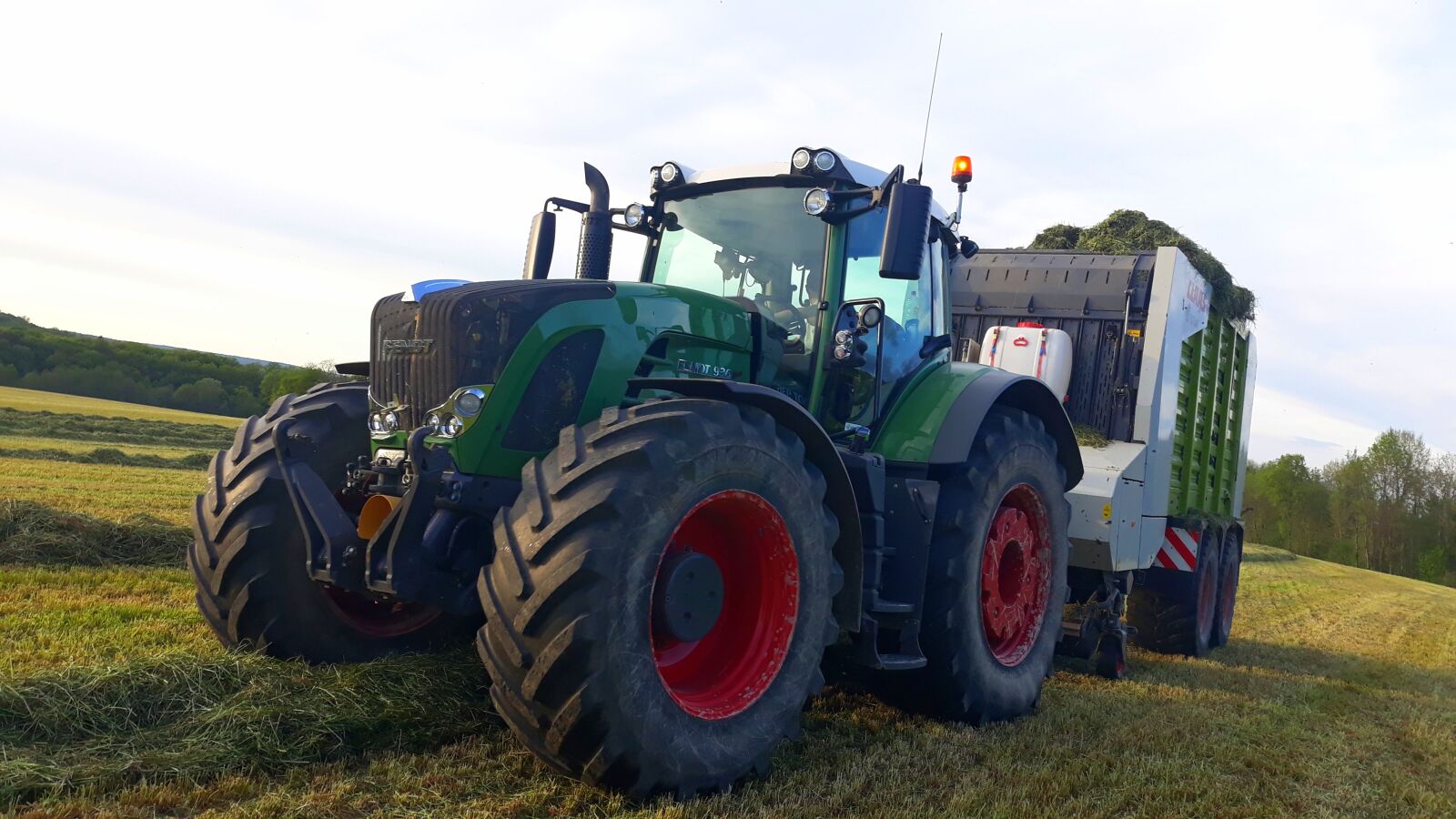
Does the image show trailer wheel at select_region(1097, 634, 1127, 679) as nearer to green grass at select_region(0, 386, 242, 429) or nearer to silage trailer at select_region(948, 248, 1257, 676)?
silage trailer at select_region(948, 248, 1257, 676)

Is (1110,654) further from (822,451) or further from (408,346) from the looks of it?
(408,346)

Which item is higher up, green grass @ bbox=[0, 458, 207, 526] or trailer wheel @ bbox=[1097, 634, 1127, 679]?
trailer wheel @ bbox=[1097, 634, 1127, 679]

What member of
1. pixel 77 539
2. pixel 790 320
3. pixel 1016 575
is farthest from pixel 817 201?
pixel 77 539

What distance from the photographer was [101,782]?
10.1ft

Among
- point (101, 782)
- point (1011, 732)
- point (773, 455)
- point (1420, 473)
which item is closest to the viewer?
point (101, 782)

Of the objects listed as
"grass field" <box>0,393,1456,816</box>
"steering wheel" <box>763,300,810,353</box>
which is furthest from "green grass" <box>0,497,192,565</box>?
"steering wheel" <box>763,300,810,353</box>

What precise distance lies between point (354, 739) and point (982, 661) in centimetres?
292

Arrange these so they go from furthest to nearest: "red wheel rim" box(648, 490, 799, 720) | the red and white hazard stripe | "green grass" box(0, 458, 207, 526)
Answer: "green grass" box(0, 458, 207, 526)
the red and white hazard stripe
"red wheel rim" box(648, 490, 799, 720)

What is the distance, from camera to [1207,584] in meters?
9.17

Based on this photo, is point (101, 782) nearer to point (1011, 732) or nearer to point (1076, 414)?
point (1011, 732)

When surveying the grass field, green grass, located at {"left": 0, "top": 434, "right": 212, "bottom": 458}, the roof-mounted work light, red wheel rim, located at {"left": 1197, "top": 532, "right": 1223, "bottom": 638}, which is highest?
the roof-mounted work light

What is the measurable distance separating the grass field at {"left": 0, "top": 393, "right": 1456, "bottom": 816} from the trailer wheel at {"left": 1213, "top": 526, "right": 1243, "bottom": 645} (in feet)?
8.91

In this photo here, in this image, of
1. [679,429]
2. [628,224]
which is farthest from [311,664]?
[628,224]

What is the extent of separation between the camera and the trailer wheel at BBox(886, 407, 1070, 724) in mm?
4930
